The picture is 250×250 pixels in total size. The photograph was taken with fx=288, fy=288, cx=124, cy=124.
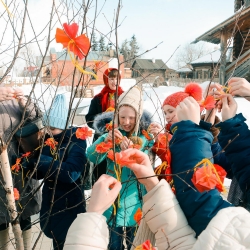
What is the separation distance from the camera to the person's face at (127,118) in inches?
99.7

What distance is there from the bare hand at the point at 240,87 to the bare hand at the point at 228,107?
7 centimetres

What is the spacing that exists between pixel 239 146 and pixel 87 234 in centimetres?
99

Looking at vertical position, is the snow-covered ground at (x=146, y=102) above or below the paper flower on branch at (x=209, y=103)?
below

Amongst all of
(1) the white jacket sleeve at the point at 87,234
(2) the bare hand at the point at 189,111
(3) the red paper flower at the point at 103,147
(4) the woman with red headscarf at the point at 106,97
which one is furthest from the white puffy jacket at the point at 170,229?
(4) the woman with red headscarf at the point at 106,97

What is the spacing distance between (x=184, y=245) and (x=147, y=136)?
142cm

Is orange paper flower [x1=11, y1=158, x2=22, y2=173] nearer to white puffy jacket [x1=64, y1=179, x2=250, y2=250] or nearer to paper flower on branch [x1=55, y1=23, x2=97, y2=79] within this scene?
paper flower on branch [x1=55, y1=23, x2=97, y2=79]

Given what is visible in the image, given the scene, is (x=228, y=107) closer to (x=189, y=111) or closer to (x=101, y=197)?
(x=189, y=111)

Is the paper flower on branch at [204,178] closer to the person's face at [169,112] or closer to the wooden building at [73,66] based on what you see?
the wooden building at [73,66]

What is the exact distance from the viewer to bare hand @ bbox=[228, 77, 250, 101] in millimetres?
1650

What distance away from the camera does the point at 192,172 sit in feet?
4.30

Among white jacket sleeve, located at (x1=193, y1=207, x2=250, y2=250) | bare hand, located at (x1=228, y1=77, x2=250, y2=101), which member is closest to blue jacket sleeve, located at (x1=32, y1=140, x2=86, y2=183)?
bare hand, located at (x1=228, y1=77, x2=250, y2=101)

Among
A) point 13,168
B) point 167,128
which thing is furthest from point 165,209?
point 13,168

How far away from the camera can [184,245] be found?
45.5 inches

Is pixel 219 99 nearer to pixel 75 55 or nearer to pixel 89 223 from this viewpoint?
pixel 75 55
